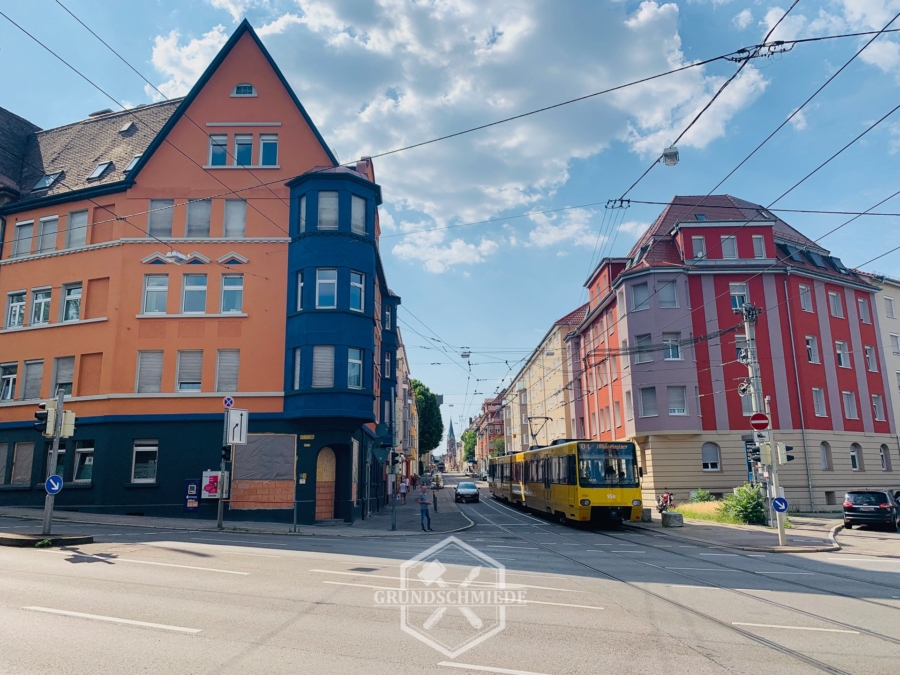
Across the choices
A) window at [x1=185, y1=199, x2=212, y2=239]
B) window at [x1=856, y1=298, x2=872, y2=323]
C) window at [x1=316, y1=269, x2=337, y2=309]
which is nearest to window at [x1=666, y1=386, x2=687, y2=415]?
window at [x1=856, y1=298, x2=872, y2=323]

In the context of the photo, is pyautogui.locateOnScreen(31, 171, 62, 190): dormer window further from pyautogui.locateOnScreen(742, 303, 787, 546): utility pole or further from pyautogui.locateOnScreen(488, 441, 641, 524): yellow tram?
pyautogui.locateOnScreen(742, 303, 787, 546): utility pole

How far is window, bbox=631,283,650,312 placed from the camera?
36156 mm

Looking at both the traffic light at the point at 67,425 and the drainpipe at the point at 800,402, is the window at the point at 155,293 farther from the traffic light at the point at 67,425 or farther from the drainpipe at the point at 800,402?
the drainpipe at the point at 800,402

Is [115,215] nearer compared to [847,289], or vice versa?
[115,215]

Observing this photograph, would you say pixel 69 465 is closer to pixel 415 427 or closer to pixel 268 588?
pixel 268 588

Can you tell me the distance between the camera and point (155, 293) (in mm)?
27594

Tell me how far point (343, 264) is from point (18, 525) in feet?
45.8

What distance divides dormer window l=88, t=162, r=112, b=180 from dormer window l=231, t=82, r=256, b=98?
7204 millimetres

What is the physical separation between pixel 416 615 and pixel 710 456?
98.8ft

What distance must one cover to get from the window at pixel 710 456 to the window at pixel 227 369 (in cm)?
2408

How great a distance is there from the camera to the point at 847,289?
39.9m

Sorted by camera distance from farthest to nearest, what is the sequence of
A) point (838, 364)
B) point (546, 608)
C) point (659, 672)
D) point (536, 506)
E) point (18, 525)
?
1. point (838, 364)
2. point (536, 506)
3. point (18, 525)
4. point (546, 608)
5. point (659, 672)

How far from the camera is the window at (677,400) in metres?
35.2

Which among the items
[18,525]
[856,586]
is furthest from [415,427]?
[856,586]
